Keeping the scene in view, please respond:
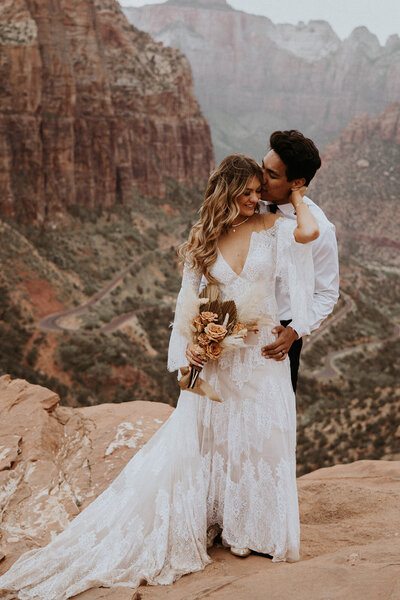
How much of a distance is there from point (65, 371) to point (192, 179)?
45402 mm

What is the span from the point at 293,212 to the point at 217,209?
593mm

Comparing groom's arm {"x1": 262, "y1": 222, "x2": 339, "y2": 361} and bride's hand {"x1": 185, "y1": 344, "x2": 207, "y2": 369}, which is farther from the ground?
groom's arm {"x1": 262, "y1": 222, "x2": 339, "y2": 361}

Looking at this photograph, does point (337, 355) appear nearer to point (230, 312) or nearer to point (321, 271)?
point (321, 271)

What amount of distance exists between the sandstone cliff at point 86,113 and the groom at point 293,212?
3165 centimetres

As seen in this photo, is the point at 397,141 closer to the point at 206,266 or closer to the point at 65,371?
the point at 65,371

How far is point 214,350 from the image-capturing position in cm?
363

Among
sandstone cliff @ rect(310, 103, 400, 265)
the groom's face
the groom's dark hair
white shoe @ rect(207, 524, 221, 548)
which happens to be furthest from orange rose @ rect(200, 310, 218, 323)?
sandstone cliff @ rect(310, 103, 400, 265)

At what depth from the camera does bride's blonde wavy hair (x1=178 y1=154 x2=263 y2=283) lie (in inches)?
140

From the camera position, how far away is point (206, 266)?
3.81m

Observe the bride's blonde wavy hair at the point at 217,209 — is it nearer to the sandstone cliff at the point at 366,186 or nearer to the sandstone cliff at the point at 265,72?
the sandstone cliff at the point at 366,186

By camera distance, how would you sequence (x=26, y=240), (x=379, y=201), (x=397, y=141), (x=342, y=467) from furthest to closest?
1. (x=397, y=141)
2. (x=379, y=201)
3. (x=26, y=240)
4. (x=342, y=467)

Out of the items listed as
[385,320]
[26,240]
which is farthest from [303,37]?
[26,240]

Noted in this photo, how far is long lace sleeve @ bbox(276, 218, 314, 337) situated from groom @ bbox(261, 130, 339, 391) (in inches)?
2.2

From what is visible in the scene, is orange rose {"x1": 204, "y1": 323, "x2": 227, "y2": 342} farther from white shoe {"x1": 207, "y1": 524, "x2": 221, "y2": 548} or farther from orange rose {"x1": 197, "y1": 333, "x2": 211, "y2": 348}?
white shoe {"x1": 207, "y1": 524, "x2": 221, "y2": 548}
